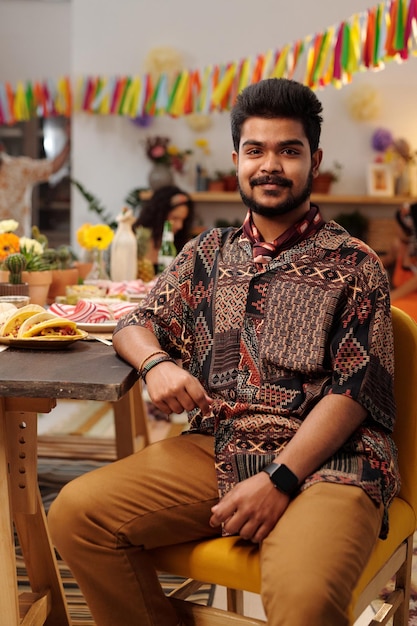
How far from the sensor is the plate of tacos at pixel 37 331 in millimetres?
1613

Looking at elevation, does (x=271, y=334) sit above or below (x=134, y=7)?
below

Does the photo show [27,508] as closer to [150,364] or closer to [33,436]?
[33,436]

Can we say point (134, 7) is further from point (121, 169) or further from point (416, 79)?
point (416, 79)

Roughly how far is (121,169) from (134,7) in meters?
1.26

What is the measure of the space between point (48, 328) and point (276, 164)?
0.57 meters

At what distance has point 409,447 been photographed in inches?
60.9

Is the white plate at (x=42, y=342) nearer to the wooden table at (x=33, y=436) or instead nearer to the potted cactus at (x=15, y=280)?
the wooden table at (x=33, y=436)

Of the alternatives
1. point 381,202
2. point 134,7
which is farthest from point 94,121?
point 381,202

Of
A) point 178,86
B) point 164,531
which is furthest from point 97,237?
point 178,86

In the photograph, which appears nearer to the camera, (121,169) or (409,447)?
(409,447)

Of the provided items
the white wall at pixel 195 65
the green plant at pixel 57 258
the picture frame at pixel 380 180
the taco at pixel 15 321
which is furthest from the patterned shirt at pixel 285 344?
the white wall at pixel 195 65

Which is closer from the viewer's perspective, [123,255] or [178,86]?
[123,255]

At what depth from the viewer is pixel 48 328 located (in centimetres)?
166

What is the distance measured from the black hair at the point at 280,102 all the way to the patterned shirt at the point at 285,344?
0.75 ft
